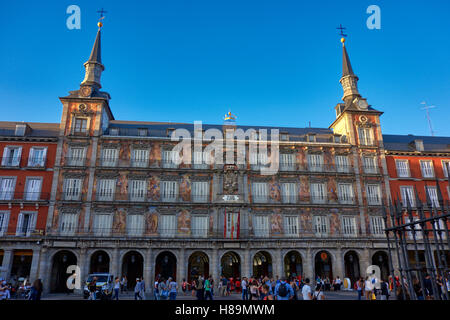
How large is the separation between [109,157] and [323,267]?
2632 centimetres

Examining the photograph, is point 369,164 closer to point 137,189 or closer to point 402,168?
point 402,168

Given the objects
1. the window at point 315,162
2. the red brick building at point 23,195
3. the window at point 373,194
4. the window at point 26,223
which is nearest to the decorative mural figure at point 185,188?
the red brick building at point 23,195

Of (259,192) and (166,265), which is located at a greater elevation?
(259,192)

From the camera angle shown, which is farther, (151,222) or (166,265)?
(166,265)

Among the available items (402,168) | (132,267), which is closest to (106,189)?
(132,267)

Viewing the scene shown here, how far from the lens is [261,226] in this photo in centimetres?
3334

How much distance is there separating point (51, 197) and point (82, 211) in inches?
136

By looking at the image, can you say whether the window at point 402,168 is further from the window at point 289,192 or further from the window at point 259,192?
the window at point 259,192

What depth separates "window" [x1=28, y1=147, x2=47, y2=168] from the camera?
32812 mm

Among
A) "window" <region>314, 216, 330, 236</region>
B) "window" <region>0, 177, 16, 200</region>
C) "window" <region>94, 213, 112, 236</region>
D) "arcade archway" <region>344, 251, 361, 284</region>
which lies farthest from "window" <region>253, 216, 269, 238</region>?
"window" <region>0, 177, 16, 200</region>

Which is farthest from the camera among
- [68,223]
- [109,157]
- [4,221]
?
[109,157]

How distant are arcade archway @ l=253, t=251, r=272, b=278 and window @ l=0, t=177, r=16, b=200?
26.4 m
